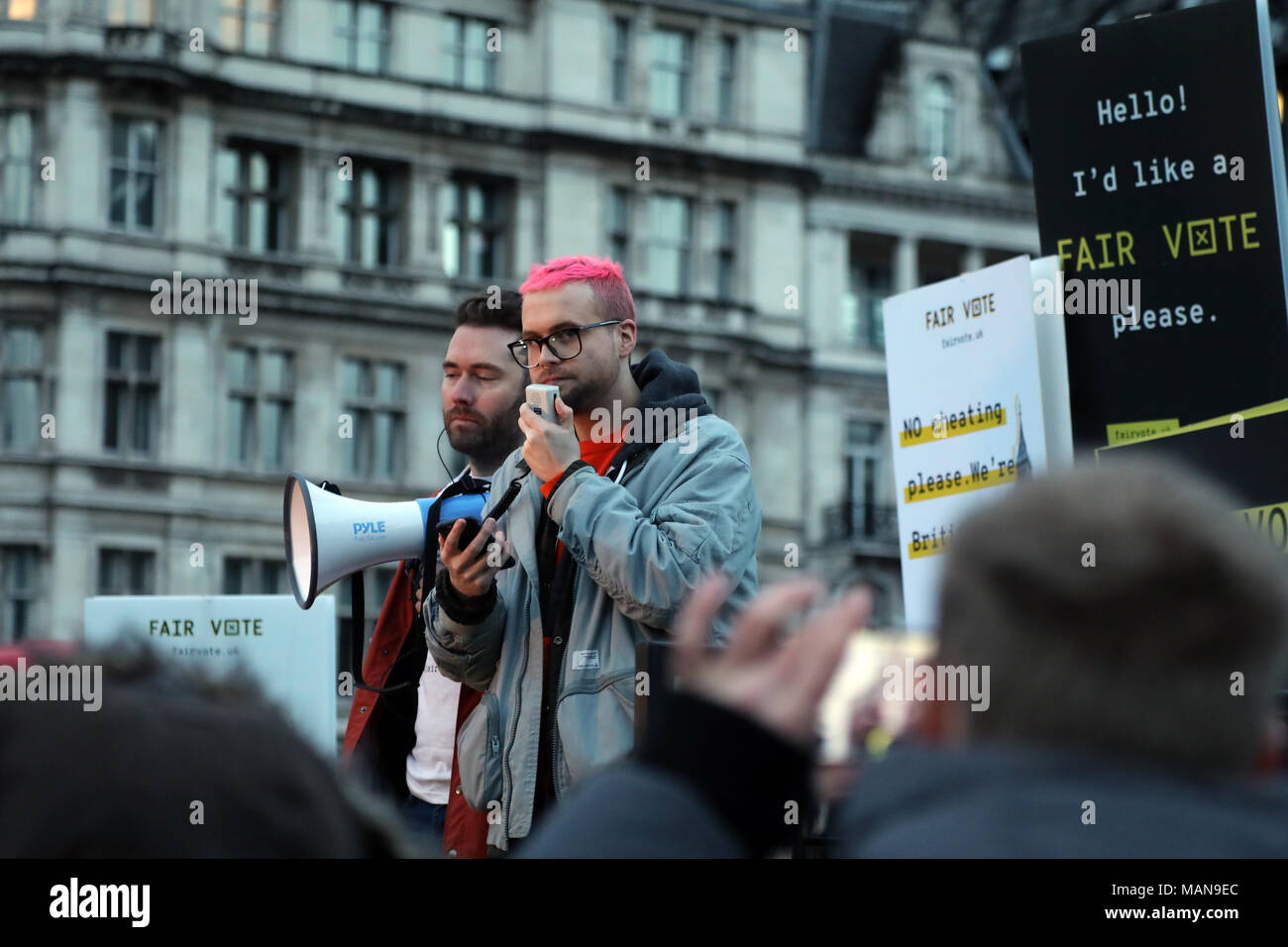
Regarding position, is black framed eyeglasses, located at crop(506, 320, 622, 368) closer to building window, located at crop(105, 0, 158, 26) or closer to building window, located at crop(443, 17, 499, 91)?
building window, located at crop(105, 0, 158, 26)

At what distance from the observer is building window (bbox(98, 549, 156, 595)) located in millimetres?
31797

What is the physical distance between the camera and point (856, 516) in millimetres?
38031

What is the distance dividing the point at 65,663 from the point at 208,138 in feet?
108

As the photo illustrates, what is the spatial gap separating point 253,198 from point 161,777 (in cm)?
3386

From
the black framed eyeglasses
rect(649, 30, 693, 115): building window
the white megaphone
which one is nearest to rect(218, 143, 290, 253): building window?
rect(649, 30, 693, 115): building window

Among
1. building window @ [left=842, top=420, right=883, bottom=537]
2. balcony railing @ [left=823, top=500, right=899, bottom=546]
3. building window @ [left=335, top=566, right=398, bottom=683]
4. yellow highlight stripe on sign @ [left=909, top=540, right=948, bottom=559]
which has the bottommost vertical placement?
yellow highlight stripe on sign @ [left=909, top=540, right=948, bottom=559]

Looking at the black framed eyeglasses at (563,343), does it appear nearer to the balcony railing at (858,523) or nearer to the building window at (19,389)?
the building window at (19,389)

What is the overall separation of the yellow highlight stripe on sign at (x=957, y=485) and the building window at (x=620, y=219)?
3095 cm

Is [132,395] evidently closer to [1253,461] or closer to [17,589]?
[17,589]

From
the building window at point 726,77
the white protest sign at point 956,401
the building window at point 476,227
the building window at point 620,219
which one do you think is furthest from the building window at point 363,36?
the white protest sign at point 956,401

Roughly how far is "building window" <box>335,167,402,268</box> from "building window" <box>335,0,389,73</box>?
1869 millimetres

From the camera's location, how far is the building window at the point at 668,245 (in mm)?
36938

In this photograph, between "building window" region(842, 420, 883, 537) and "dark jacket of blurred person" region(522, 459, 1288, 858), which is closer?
"dark jacket of blurred person" region(522, 459, 1288, 858)
